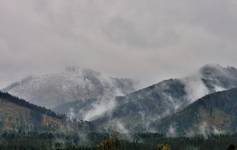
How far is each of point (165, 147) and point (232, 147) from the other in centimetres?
6567

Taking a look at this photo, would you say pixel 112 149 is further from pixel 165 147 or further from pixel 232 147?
pixel 232 147

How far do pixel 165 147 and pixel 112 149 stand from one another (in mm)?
31613

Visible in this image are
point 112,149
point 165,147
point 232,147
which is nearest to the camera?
point 232,147

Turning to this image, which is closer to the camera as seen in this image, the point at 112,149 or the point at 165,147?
the point at 112,149

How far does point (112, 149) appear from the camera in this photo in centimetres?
14012

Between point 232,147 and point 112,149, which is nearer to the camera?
point 232,147

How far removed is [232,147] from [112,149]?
155 feet

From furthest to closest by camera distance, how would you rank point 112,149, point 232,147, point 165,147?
point 165,147
point 112,149
point 232,147

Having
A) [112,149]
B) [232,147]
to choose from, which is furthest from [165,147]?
[232,147]

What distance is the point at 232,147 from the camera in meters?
101
